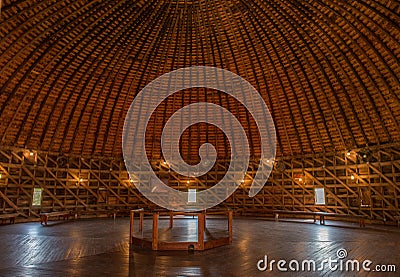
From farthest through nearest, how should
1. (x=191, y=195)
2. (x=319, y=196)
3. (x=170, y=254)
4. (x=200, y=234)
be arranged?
1. (x=191, y=195)
2. (x=319, y=196)
3. (x=200, y=234)
4. (x=170, y=254)

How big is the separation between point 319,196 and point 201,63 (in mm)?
10638

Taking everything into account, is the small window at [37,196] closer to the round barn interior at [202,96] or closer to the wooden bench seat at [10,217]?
the round barn interior at [202,96]

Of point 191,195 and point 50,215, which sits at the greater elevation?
point 191,195

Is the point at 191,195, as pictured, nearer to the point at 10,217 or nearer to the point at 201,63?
the point at 201,63

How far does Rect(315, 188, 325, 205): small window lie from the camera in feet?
61.3

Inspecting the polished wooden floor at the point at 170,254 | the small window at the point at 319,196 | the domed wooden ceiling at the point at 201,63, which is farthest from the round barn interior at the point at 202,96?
the polished wooden floor at the point at 170,254

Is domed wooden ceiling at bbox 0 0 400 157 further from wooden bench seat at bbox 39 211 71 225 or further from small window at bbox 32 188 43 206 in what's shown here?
wooden bench seat at bbox 39 211 71 225

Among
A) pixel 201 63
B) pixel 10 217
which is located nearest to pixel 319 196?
pixel 201 63

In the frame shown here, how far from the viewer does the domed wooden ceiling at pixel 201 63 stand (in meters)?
12.2

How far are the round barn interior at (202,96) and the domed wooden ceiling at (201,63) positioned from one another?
0.07 m

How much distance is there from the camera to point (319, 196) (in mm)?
18875

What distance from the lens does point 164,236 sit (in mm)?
9703

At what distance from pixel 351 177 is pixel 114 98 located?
14086 millimetres

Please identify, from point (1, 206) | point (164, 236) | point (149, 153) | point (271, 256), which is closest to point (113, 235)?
point (164, 236)
